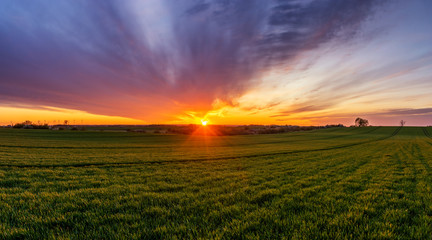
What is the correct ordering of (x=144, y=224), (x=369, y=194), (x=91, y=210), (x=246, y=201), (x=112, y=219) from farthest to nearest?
(x=369, y=194) < (x=246, y=201) < (x=91, y=210) < (x=112, y=219) < (x=144, y=224)

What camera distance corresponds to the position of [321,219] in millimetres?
3773

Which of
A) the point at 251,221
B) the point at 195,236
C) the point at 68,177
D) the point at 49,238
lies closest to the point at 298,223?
the point at 251,221

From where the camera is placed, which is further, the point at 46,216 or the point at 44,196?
the point at 44,196

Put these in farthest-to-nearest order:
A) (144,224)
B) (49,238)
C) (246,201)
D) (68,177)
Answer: (68,177)
(246,201)
(144,224)
(49,238)

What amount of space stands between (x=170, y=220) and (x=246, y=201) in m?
2.38

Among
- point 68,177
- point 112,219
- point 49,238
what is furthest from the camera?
point 68,177

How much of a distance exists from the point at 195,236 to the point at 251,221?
1.34 m

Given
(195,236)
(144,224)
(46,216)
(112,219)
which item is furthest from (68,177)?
(195,236)

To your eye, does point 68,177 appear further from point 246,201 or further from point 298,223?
point 298,223

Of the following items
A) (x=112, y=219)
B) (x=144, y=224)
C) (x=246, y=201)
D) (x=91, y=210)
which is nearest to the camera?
(x=144, y=224)

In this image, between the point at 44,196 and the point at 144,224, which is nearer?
the point at 144,224

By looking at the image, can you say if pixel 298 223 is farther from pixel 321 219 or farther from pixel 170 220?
pixel 170 220

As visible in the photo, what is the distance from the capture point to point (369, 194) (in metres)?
5.72

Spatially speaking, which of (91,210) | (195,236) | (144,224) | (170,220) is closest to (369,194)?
(195,236)
